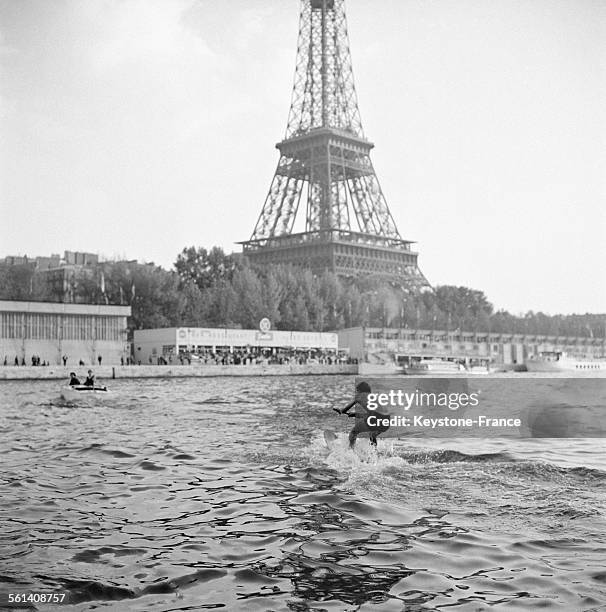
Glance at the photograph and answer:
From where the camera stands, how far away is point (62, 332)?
74375 millimetres

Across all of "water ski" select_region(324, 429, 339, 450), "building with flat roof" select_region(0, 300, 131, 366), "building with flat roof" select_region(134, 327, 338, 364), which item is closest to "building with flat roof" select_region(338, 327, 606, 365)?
"building with flat roof" select_region(134, 327, 338, 364)

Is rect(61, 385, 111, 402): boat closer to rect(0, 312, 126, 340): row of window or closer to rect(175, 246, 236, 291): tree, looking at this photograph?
rect(0, 312, 126, 340): row of window

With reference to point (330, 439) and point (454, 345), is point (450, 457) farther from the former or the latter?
point (454, 345)

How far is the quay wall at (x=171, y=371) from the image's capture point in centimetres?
6147

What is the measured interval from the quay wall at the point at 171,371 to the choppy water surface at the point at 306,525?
42296 mm

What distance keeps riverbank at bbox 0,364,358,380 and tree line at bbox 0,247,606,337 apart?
42.6 feet

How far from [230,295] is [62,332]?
74.0 ft

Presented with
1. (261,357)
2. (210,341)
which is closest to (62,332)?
(210,341)

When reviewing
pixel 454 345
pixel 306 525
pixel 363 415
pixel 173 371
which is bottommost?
pixel 306 525

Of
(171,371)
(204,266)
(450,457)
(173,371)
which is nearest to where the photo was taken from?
(450,457)

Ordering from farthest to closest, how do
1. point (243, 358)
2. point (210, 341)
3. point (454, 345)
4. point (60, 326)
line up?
point (454, 345) < point (243, 358) < point (210, 341) < point (60, 326)

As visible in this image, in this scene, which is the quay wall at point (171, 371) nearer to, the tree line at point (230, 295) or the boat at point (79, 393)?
the tree line at point (230, 295)

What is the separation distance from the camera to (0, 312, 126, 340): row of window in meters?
71.5

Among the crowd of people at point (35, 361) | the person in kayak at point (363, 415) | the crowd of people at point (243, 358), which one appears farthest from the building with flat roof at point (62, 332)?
the person in kayak at point (363, 415)
